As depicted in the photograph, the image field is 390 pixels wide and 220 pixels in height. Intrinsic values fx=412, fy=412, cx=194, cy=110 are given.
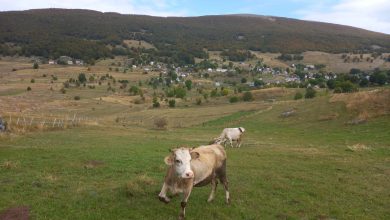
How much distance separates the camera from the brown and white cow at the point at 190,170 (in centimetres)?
1308

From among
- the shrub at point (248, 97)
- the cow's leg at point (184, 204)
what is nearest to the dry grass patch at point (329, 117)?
the cow's leg at point (184, 204)

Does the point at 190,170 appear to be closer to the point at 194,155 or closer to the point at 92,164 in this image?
the point at 194,155

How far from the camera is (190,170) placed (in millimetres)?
12922

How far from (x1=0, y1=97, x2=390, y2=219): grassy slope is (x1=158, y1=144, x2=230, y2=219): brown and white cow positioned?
83cm

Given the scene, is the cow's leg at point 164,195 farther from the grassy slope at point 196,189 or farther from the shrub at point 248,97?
the shrub at point 248,97

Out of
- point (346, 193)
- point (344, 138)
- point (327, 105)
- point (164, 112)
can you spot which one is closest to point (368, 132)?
point (344, 138)

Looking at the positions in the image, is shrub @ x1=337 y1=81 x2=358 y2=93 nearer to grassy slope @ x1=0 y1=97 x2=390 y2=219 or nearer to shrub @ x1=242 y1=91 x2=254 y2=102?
shrub @ x1=242 y1=91 x2=254 y2=102

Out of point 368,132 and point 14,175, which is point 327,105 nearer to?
point 368,132

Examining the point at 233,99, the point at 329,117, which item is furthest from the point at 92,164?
the point at 233,99

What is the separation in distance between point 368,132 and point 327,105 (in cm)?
1475

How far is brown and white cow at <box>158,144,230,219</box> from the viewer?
1308 centimetres

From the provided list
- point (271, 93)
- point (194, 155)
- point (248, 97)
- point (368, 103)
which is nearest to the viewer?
point (194, 155)

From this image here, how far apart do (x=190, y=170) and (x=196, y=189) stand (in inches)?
179

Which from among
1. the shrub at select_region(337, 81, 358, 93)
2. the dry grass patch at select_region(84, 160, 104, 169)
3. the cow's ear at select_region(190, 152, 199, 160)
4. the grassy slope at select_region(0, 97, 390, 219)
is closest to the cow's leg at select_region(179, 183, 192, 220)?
the grassy slope at select_region(0, 97, 390, 219)
